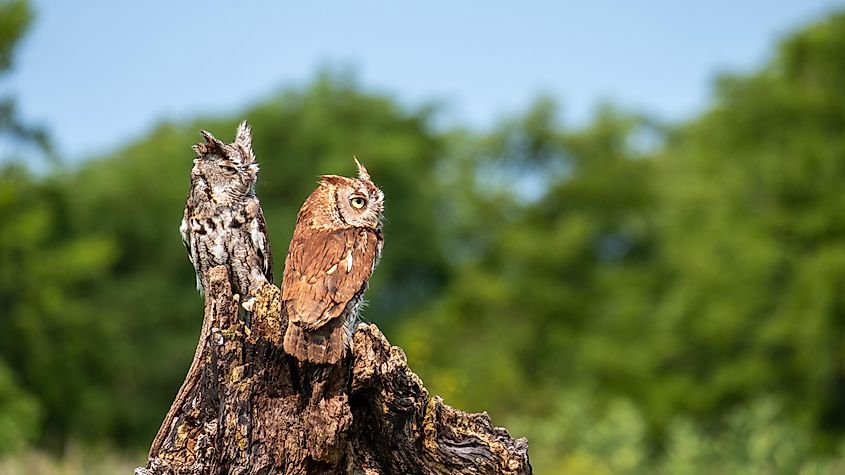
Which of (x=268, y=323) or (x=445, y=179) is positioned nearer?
(x=268, y=323)

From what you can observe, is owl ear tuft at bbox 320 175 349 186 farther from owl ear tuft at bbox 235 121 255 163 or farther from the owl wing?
owl ear tuft at bbox 235 121 255 163

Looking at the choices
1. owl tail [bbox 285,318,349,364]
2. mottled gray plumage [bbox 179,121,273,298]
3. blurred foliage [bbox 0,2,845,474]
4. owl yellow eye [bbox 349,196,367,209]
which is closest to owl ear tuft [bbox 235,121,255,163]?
mottled gray plumage [bbox 179,121,273,298]

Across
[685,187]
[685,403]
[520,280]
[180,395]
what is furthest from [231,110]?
[180,395]

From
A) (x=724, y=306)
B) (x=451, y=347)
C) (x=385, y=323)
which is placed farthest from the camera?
(x=385, y=323)

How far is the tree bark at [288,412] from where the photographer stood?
614 cm

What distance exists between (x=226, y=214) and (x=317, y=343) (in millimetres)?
2035

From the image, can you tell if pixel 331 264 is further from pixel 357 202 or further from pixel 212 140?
pixel 212 140

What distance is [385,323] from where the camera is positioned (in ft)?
136

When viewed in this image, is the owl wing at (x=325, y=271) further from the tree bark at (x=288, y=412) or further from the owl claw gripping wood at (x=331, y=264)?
the tree bark at (x=288, y=412)

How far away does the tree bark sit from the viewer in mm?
6137

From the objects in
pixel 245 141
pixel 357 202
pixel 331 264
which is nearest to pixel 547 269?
pixel 245 141

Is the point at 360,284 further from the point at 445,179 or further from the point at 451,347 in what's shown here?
the point at 445,179

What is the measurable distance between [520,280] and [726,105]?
1038cm

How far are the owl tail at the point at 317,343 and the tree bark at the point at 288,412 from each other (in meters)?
0.11
